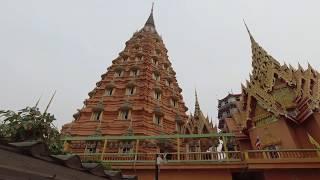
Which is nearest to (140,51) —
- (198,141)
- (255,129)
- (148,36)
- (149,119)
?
(148,36)

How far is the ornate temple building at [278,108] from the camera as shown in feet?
48.9

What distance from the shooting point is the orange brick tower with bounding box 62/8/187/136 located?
65.3 ft

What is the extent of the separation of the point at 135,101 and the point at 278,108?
11.2 m

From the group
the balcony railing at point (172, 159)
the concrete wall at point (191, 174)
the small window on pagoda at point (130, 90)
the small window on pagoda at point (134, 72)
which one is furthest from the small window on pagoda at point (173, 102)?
the concrete wall at point (191, 174)

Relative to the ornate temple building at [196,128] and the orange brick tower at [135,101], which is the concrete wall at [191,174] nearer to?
the ornate temple building at [196,128]

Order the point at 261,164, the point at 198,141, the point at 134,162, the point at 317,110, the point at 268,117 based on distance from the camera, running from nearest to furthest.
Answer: the point at 261,164
the point at 134,162
the point at 317,110
the point at 268,117
the point at 198,141

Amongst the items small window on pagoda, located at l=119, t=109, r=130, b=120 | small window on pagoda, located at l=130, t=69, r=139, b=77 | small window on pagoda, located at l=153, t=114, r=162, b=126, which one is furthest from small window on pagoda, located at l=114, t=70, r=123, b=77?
small window on pagoda, located at l=153, t=114, r=162, b=126

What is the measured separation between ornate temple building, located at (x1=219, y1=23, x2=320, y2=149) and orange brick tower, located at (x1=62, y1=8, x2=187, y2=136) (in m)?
5.86

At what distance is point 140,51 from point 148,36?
4.89 metres

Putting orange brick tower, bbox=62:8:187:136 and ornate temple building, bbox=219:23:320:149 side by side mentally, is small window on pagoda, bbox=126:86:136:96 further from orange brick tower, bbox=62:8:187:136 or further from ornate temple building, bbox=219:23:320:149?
ornate temple building, bbox=219:23:320:149

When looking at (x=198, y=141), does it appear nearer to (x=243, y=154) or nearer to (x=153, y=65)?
(x=243, y=154)

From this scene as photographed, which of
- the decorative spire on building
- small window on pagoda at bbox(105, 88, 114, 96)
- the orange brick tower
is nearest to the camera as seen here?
the decorative spire on building

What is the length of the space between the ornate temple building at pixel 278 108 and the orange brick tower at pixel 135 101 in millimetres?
5860

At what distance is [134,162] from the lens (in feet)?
44.3
